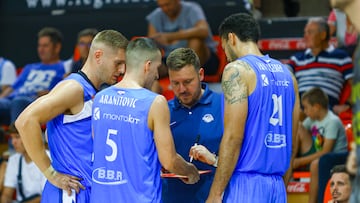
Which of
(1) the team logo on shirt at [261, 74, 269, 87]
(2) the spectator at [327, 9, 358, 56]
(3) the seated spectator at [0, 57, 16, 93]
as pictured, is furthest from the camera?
(3) the seated spectator at [0, 57, 16, 93]

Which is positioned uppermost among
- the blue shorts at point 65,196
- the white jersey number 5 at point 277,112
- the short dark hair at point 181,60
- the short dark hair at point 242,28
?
the short dark hair at point 242,28

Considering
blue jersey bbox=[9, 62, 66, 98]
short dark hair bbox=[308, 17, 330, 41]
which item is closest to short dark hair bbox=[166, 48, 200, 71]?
short dark hair bbox=[308, 17, 330, 41]

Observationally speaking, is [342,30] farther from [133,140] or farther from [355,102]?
[355,102]

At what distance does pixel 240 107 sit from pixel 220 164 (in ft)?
1.40

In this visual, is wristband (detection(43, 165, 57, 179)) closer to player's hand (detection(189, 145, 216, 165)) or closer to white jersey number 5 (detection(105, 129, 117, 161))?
white jersey number 5 (detection(105, 129, 117, 161))

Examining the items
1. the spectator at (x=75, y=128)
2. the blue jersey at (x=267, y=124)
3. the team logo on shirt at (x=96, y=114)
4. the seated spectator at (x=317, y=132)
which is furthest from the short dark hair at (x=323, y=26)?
the team logo on shirt at (x=96, y=114)

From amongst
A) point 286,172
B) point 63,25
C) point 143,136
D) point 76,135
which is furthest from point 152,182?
point 63,25

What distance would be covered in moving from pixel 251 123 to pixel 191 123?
2.37 ft

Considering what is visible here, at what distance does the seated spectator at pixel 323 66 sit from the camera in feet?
35.2

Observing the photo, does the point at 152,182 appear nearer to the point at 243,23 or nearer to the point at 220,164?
the point at 220,164

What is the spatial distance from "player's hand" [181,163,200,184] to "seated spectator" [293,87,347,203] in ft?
11.1

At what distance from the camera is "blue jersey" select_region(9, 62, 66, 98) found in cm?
1185

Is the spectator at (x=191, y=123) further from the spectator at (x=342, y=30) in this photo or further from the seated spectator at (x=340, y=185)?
the spectator at (x=342, y=30)

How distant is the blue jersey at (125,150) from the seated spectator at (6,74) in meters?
6.21
